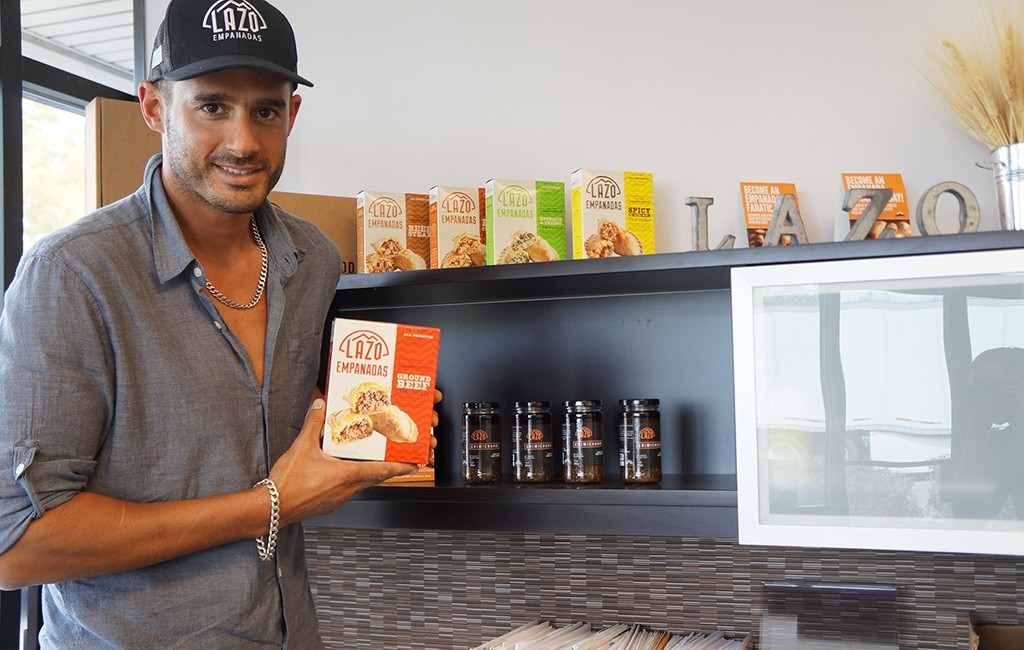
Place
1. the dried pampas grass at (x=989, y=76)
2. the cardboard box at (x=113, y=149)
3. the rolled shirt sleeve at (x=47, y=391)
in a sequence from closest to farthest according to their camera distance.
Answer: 1. the rolled shirt sleeve at (x=47, y=391)
2. the dried pampas grass at (x=989, y=76)
3. the cardboard box at (x=113, y=149)

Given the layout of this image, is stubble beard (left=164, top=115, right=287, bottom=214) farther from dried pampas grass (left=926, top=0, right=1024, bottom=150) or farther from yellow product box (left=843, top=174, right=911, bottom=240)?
dried pampas grass (left=926, top=0, right=1024, bottom=150)

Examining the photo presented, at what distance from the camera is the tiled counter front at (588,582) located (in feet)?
6.61

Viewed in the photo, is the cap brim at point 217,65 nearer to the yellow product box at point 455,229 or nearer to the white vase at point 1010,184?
the yellow product box at point 455,229

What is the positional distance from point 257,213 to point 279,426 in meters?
0.39

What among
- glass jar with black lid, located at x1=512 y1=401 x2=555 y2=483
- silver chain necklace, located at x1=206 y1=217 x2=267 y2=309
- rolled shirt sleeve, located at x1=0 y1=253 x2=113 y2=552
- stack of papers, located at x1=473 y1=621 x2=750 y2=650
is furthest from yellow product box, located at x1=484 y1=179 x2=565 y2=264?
rolled shirt sleeve, located at x1=0 y1=253 x2=113 y2=552

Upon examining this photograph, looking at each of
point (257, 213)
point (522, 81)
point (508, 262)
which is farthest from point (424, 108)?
point (257, 213)

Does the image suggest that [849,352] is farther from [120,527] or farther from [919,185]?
[120,527]

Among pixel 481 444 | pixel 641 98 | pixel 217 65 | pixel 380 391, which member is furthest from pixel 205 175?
pixel 641 98

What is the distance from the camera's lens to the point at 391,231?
2236mm

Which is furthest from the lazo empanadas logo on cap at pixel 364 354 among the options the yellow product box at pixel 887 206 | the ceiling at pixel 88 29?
the ceiling at pixel 88 29

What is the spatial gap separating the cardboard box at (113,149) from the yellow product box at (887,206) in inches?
63.1

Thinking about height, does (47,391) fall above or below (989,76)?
below

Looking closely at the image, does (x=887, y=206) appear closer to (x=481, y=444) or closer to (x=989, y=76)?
(x=989, y=76)

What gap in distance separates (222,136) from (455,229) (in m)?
0.82
